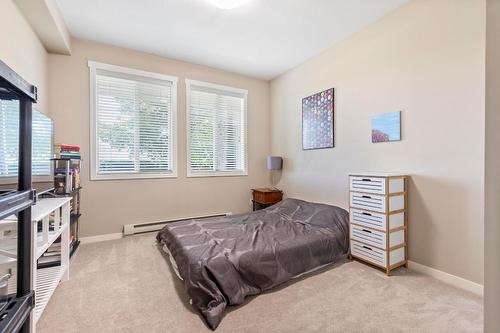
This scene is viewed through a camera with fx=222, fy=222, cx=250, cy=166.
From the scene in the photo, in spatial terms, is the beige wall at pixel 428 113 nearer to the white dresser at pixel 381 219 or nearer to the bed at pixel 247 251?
the white dresser at pixel 381 219

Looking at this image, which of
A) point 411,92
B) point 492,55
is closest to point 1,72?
point 492,55

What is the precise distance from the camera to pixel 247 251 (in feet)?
6.55

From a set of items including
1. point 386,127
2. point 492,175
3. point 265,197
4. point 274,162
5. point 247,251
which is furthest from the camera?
point 274,162

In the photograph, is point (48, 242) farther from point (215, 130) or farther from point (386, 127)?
point (386, 127)

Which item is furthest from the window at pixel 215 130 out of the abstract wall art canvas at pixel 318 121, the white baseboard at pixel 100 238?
the white baseboard at pixel 100 238

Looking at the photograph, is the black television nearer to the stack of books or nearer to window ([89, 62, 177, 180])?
the stack of books

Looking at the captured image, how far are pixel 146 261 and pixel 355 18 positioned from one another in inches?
146

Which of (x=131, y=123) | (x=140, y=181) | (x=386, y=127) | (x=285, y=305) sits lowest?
(x=285, y=305)

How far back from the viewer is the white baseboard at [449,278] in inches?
74.6

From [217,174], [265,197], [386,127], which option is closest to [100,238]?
[217,174]

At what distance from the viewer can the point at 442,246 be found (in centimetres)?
212

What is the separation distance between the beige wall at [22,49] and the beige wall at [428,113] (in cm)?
357

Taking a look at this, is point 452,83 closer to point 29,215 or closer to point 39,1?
point 29,215

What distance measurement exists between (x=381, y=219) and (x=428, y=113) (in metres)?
1.16
